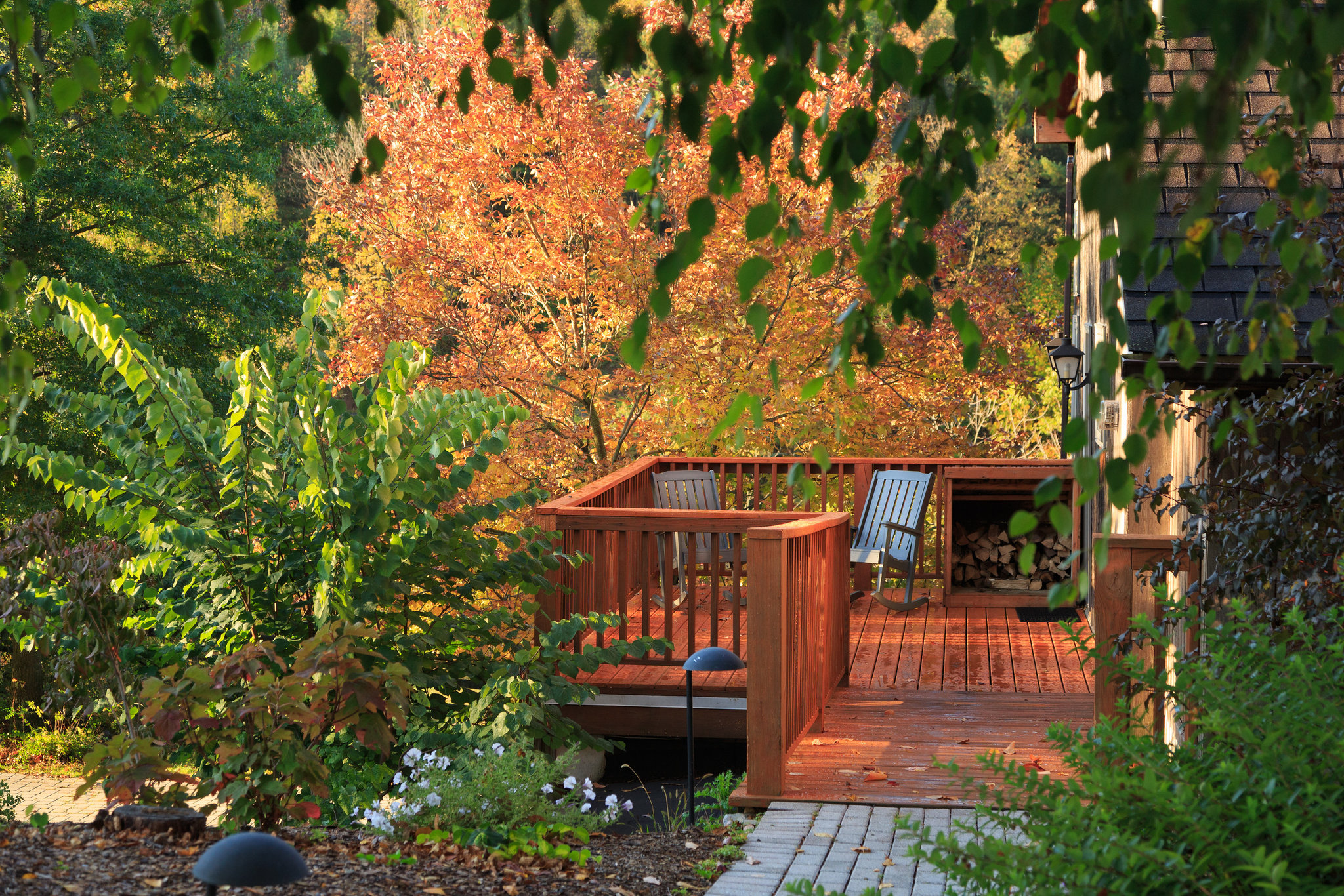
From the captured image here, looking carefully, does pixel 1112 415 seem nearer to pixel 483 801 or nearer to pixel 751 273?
pixel 483 801

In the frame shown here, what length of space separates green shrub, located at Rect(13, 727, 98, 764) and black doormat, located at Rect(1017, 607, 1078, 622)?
341 inches

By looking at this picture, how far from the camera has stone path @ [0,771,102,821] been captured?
31.4 feet

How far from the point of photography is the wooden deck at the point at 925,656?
5.77 meters

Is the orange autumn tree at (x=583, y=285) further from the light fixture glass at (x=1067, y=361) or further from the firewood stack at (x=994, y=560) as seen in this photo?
the light fixture glass at (x=1067, y=361)

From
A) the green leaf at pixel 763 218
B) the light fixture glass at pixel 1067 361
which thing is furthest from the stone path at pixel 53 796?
the green leaf at pixel 763 218

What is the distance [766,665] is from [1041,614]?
4.41 meters

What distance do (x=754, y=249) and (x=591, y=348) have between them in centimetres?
204

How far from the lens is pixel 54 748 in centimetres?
1162

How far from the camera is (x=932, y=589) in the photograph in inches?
354

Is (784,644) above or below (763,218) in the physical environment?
below

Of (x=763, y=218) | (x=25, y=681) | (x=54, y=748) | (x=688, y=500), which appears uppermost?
(x=763, y=218)

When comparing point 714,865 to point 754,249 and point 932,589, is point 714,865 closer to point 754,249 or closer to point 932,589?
point 932,589

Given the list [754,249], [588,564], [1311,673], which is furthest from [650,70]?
[1311,673]

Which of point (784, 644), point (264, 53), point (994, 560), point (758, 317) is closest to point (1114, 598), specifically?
point (784, 644)
